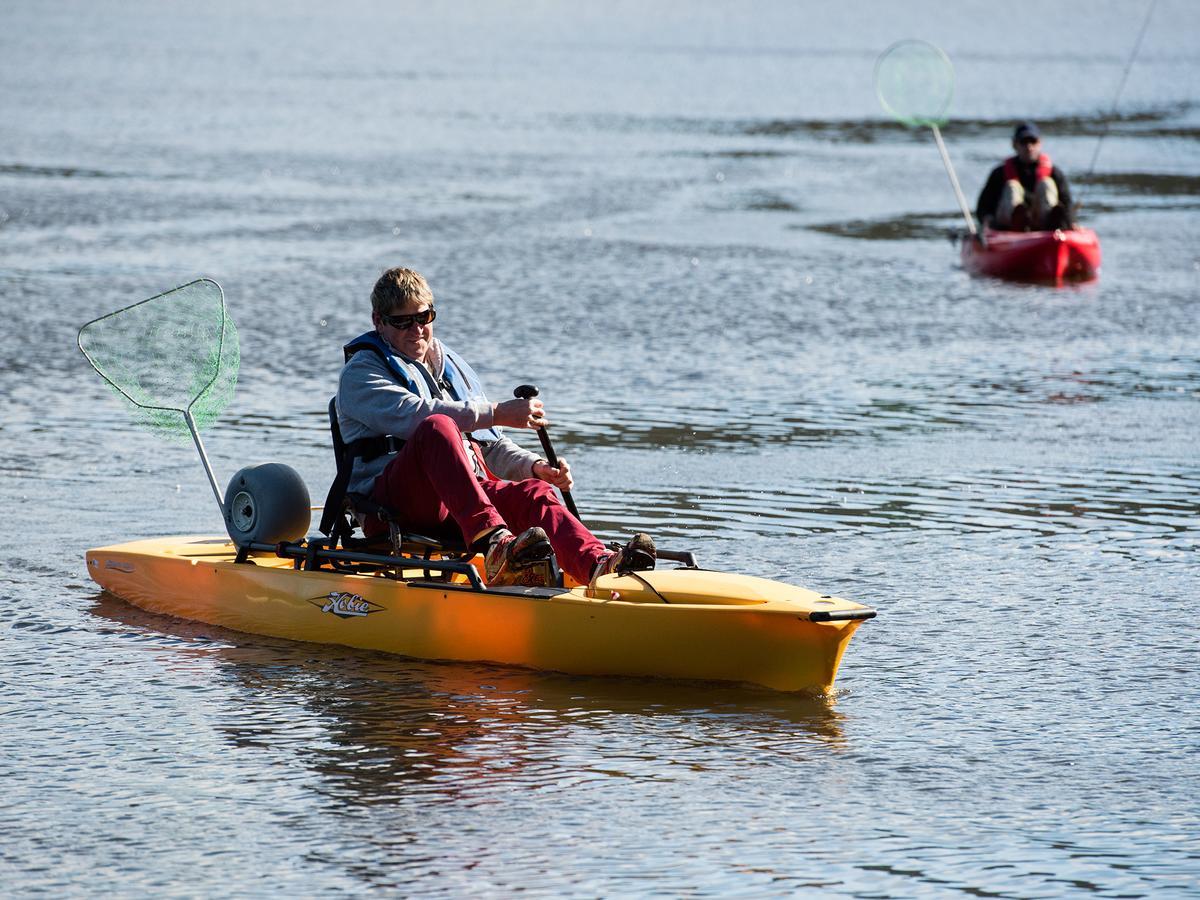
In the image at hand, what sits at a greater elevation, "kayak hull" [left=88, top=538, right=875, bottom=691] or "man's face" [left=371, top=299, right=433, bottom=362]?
"man's face" [left=371, top=299, right=433, bottom=362]

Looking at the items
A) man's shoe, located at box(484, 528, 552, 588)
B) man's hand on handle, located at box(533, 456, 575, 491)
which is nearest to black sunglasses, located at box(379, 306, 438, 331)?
man's hand on handle, located at box(533, 456, 575, 491)

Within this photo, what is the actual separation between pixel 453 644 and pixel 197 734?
3.36ft

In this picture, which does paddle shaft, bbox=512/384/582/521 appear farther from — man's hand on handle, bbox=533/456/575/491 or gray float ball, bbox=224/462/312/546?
gray float ball, bbox=224/462/312/546

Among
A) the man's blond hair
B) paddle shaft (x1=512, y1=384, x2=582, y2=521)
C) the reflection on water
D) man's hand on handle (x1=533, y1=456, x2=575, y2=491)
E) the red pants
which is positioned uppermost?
the man's blond hair

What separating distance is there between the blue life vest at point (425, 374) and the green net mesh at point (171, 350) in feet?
3.78

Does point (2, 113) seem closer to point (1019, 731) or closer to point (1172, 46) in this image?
point (1019, 731)

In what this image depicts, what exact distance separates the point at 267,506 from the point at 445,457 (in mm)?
971

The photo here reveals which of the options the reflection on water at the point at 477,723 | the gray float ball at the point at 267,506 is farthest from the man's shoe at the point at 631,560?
the gray float ball at the point at 267,506

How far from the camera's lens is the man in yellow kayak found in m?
6.76

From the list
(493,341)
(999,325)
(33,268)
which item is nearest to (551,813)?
(493,341)

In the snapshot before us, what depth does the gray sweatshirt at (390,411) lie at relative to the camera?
701 centimetres

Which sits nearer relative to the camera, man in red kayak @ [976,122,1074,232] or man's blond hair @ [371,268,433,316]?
man's blond hair @ [371,268,433,316]

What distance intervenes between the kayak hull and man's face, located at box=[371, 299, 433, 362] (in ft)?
2.58

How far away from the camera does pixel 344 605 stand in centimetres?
713
